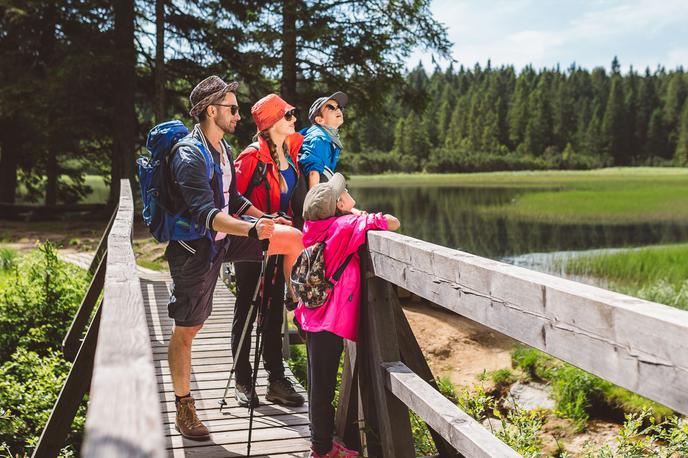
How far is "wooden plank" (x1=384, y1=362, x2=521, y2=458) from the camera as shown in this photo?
2359 mm

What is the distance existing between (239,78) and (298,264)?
16.8 metres

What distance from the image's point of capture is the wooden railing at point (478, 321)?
153cm

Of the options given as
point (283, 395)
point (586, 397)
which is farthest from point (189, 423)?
point (586, 397)

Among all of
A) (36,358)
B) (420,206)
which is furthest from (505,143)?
(36,358)

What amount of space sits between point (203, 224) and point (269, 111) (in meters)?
1.06

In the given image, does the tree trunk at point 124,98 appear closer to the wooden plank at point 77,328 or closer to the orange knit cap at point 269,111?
the wooden plank at point 77,328

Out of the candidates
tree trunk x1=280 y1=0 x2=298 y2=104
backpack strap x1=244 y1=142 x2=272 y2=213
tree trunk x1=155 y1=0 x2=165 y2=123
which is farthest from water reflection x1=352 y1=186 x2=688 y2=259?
backpack strap x1=244 y1=142 x2=272 y2=213

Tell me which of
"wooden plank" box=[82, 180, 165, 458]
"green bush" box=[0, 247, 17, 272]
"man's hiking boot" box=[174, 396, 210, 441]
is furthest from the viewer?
"green bush" box=[0, 247, 17, 272]

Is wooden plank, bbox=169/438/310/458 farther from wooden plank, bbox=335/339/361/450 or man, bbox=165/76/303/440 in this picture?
wooden plank, bbox=335/339/361/450

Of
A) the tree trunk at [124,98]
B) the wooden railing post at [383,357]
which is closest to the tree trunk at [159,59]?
the tree trunk at [124,98]

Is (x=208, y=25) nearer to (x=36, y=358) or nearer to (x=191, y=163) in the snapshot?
(x=36, y=358)

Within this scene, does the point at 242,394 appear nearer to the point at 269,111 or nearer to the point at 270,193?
the point at 270,193

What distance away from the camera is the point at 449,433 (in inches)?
101

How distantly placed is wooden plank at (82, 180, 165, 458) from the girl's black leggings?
1.24 metres
